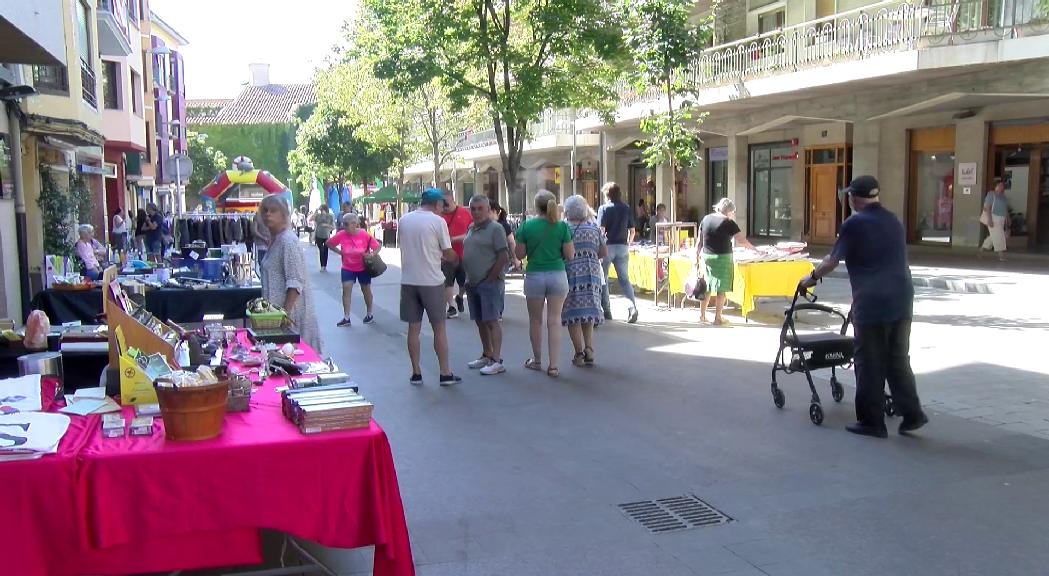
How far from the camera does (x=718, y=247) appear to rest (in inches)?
453

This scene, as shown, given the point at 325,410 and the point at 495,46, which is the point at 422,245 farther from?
the point at 495,46

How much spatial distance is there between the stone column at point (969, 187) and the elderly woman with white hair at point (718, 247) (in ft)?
40.0

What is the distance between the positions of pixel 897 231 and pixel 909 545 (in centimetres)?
258

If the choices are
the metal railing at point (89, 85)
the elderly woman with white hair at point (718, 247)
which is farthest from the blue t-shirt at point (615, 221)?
the metal railing at point (89, 85)

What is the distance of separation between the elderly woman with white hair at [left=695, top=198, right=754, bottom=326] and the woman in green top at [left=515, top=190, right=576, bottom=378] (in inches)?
127

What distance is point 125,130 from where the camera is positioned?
2461 centimetres

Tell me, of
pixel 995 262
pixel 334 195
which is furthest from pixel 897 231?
pixel 334 195

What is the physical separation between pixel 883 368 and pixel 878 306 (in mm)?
458

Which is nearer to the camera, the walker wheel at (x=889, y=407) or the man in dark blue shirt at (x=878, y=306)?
the man in dark blue shirt at (x=878, y=306)

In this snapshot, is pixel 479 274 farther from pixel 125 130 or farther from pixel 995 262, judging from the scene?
pixel 125 130

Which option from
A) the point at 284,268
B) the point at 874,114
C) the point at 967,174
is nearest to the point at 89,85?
the point at 284,268

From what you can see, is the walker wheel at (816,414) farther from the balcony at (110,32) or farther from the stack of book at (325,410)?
the balcony at (110,32)

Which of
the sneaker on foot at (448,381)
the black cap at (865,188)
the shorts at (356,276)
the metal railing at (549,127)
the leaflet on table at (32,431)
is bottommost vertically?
the sneaker on foot at (448,381)

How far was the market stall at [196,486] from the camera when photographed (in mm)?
3262
